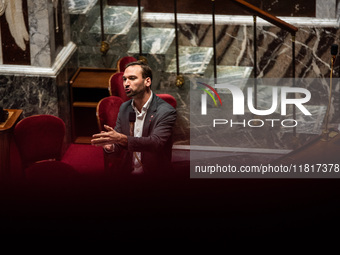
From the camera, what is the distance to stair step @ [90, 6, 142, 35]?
5.42 m

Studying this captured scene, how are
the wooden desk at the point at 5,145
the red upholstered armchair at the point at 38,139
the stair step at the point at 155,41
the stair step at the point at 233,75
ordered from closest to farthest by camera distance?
the red upholstered armchair at the point at 38,139 → the wooden desk at the point at 5,145 → the stair step at the point at 233,75 → the stair step at the point at 155,41

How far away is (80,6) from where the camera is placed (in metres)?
5.46

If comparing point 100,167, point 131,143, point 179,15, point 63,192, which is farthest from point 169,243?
point 179,15

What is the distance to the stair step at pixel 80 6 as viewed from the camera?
5.37 m

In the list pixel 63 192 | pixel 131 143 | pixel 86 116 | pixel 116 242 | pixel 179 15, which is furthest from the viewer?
pixel 179 15

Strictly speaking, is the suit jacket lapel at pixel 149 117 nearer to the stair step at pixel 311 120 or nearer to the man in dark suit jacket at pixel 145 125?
the man in dark suit jacket at pixel 145 125

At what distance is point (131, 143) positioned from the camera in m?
3.67

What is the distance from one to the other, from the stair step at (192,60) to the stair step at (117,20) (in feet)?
1.55

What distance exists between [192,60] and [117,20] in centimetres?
74

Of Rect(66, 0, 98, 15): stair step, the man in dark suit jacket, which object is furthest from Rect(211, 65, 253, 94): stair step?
the man in dark suit jacket

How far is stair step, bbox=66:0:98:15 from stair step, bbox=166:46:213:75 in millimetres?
820

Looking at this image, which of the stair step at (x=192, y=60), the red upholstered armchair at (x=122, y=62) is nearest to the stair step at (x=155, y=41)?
the stair step at (x=192, y=60)

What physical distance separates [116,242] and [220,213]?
0.97 feet

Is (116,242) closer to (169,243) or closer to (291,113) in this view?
(169,243)
